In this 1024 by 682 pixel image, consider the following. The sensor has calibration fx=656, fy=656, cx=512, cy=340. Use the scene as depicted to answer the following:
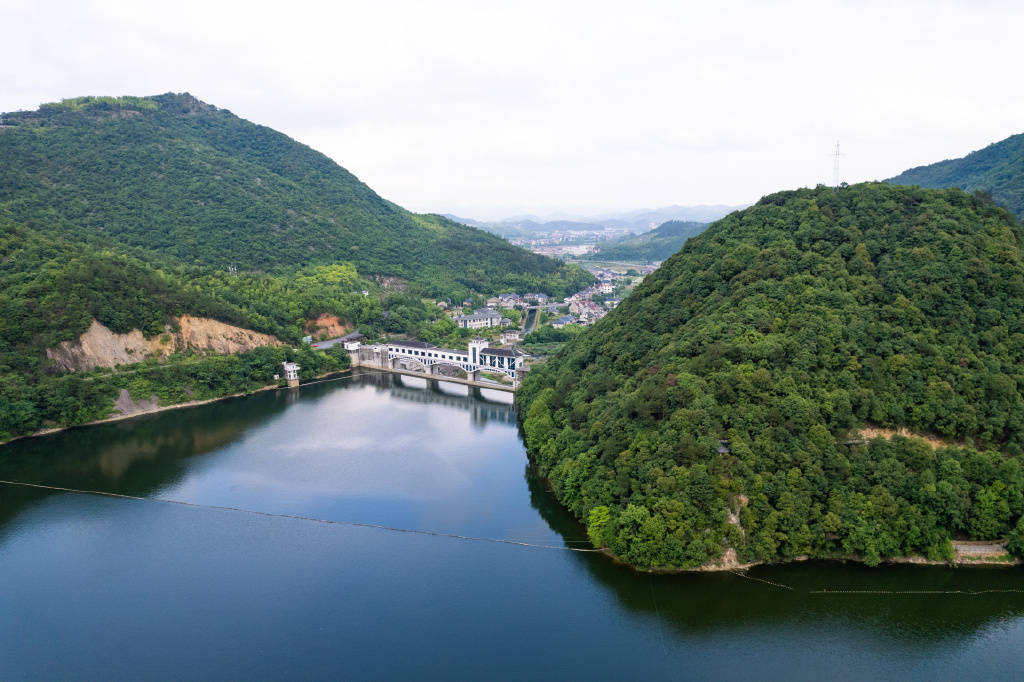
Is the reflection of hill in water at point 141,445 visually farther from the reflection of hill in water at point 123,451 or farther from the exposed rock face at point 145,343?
the exposed rock face at point 145,343

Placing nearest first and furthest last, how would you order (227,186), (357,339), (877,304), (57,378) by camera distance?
(877,304) < (57,378) < (357,339) < (227,186)

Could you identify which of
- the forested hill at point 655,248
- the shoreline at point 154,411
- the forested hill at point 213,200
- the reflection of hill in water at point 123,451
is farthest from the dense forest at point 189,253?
the forested hill at point 655,248

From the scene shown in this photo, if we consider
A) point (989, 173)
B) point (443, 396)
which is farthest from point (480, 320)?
point (989, 173)

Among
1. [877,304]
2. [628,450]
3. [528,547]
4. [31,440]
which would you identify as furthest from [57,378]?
[877,304]

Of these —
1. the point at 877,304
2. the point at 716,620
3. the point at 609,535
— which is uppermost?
the point at 877,304

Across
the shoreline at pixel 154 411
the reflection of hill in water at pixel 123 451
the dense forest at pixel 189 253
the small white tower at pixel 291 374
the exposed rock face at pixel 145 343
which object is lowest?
the reflection of hill in water at pixel 123 451

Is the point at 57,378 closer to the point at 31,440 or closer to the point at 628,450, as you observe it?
the point at 31,440

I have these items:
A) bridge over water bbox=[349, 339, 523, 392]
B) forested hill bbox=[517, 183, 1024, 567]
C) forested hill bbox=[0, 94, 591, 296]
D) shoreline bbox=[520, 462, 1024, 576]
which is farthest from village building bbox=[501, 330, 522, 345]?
shoreline bbox=[520, 462, 1024, 576]
